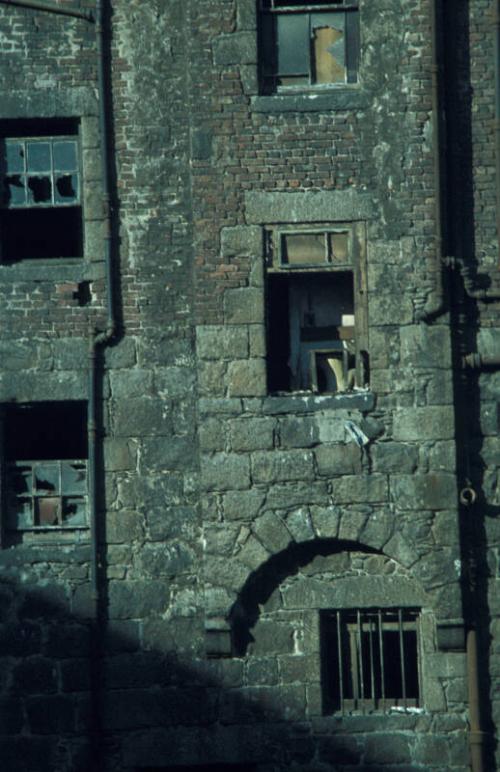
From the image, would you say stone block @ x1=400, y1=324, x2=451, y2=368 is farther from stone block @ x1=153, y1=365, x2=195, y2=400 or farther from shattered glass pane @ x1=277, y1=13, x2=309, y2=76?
shattered glass pane @ x1=277, y1=13, x2=309, y2=76

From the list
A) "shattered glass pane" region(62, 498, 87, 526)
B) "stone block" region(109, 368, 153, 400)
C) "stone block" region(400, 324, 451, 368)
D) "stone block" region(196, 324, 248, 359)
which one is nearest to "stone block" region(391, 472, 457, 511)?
"stone block" region(400, 324, 451, 368)

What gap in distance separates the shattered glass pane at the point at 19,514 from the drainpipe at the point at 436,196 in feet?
14.7

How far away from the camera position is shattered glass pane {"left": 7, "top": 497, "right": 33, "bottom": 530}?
2030 cm

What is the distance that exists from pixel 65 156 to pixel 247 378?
3.03 m

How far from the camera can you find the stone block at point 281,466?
19.8 m

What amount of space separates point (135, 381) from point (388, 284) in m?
2.77

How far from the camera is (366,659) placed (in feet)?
65.6

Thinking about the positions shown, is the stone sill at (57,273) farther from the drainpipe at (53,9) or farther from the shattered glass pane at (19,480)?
the drainpipe at (53,9)

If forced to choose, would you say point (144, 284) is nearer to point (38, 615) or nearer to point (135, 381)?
point (135, 381)

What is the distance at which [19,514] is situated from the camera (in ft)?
66.6

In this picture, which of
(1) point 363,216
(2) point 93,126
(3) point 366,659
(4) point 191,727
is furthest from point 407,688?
(2) point 93,126

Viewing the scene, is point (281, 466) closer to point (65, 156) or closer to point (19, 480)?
point (19, 480)

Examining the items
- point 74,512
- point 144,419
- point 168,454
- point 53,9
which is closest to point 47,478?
point 74,512

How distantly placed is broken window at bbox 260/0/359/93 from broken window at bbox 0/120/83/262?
2.19 metres
